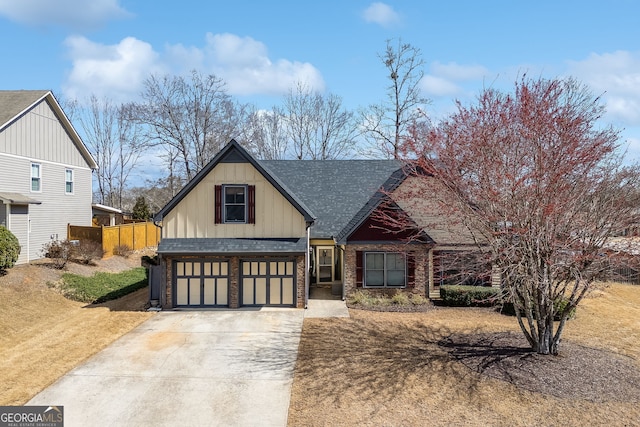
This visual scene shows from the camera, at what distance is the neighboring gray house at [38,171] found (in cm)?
2081

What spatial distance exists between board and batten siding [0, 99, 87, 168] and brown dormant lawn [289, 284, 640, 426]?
61.5ft

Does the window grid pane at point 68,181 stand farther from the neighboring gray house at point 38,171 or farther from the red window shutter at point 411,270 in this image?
the red window shutter at point 411,270

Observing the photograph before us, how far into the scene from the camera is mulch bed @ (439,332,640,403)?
29.5 feet

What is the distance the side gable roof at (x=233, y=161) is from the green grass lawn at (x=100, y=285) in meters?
5.22

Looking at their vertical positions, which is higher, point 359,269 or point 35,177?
point 35,177

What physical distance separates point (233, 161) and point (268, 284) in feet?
17.5

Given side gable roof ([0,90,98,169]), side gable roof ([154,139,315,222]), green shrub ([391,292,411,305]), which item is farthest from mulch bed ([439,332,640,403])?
side gable roof ([0,90,98,169])

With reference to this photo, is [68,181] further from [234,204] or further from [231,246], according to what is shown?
[231,246]

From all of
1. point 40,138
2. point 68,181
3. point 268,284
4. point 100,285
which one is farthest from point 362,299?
point 68,181

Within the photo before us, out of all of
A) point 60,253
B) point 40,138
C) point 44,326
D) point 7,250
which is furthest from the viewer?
point 40,138

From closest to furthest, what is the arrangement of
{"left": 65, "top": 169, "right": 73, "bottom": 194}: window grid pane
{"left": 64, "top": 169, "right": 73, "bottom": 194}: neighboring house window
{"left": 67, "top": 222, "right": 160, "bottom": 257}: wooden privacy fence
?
{"left": 67, "top": 222, "right": 160, "bottom": 257}: wooden privacy fence, {"left": 64, "top": 169, "right": 73, "bottom": 194}: neighboring house window, {"left": 65, "top": 169, "right": 73, "bottom": 194}: window grid pane

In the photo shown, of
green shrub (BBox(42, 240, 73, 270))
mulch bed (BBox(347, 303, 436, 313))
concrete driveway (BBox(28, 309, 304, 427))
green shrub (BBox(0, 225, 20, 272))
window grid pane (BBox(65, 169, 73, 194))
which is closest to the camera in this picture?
concrete driveway (BBox(28, 309, 304, 427))

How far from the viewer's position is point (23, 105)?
2203 cm

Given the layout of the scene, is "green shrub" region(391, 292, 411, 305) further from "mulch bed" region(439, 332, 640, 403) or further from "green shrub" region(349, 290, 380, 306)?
"mulch bed" region(439, 332, 640, 403)
